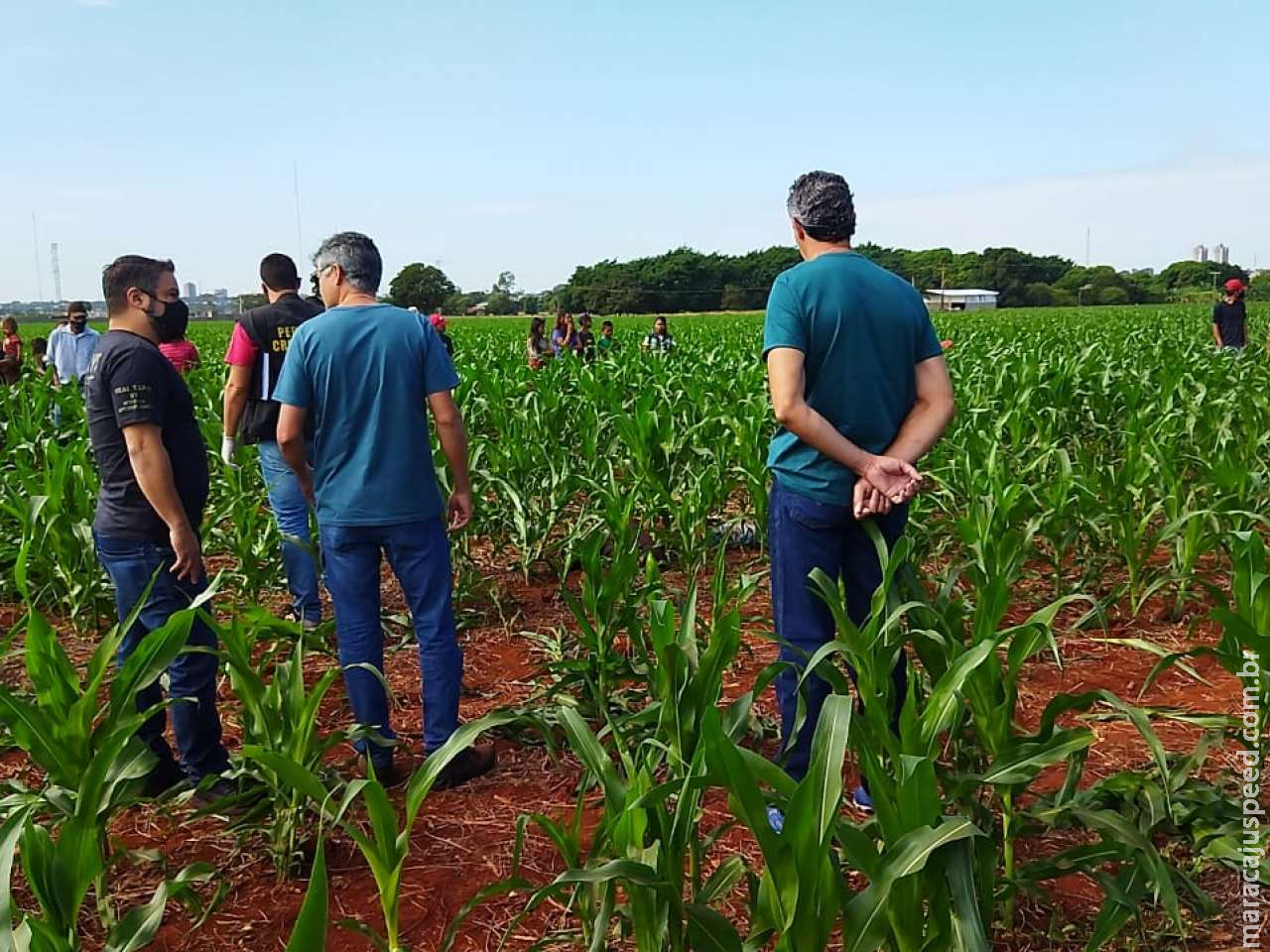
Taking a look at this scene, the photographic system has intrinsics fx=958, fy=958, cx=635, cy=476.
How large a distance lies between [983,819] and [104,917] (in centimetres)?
208

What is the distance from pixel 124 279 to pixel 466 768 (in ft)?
6.14

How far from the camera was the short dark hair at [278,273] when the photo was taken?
4.32m

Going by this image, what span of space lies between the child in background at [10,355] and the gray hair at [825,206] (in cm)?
1011

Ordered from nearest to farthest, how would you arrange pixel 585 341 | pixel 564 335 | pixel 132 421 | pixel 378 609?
pixel 132 421 < pixel 378 609 < pixel 564 335 < pixel 585 341

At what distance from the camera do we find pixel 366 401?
301 centimetres

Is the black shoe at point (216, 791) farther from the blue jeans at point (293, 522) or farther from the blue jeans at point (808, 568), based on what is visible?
the blue jeans at point (808, 568)

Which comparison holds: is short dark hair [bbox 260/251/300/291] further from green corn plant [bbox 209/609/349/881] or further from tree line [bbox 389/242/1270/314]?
tree line [bbox 389/242/1270/314]

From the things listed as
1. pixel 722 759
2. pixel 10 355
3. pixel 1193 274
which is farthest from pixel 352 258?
pixel 1193 274

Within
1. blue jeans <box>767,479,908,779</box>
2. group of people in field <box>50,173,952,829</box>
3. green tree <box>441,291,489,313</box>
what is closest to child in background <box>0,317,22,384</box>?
group of people in field <box>50,173,952,829</box>

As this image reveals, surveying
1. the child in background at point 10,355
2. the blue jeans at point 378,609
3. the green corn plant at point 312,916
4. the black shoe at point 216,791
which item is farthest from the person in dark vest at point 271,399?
the child in background at point 10,355

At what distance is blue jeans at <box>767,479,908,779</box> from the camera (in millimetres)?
2627

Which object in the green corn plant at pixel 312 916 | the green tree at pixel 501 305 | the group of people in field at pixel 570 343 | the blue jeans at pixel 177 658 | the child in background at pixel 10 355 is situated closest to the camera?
the green corn plant at pixel 312 916

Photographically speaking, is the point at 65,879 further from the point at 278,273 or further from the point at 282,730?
the point at 278,273

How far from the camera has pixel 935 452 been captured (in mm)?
5914
